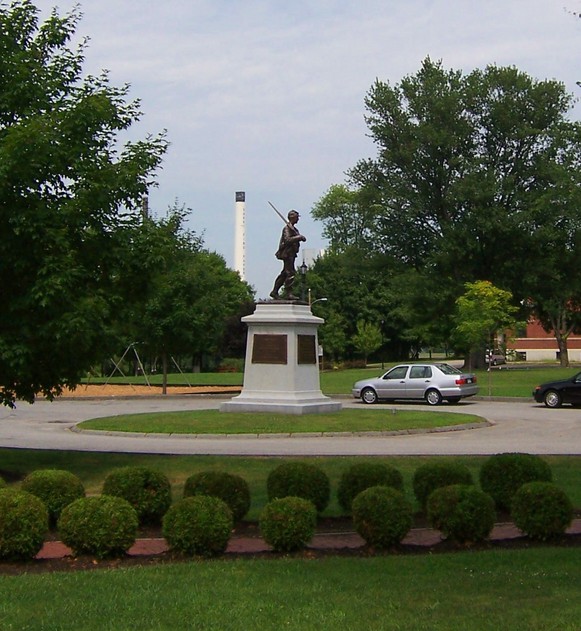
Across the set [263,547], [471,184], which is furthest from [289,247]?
[471,184]

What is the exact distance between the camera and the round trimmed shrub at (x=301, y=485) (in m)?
10.8

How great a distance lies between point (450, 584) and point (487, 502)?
1975 mm

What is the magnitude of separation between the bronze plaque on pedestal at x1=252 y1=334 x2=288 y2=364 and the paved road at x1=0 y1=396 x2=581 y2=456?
11.1ft

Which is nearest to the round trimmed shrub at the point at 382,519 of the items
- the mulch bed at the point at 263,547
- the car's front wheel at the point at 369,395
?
the mulch bed at the point at 263,547

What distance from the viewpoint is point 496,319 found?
41.1 m

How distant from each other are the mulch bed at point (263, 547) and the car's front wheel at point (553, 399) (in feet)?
68.1

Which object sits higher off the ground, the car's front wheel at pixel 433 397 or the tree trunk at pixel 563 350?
the tree trunk at pixel 563 350

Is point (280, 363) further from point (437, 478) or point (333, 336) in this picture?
point (333, 336)

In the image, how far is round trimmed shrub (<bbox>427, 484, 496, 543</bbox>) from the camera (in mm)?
9008

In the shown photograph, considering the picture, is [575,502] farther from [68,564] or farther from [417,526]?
[68,564]

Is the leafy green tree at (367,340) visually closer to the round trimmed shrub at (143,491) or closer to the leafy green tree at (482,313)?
the leafy green tree at (482,313)

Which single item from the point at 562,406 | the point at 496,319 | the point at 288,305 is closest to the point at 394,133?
the point at 496,319

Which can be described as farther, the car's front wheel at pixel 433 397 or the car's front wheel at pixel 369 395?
the car's front wheel at pixel 369 395

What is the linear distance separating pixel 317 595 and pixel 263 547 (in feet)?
7.48
